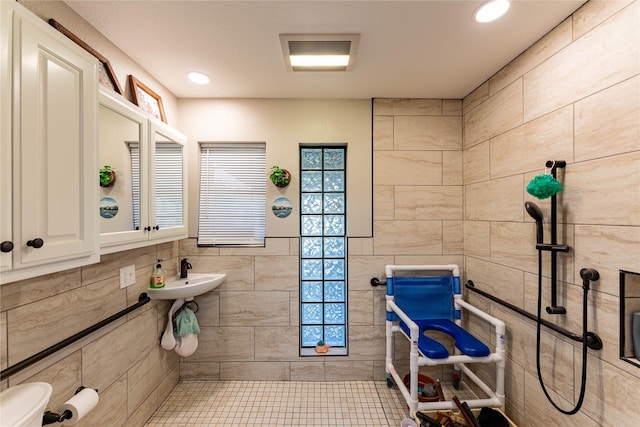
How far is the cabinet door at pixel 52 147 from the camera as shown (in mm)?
910

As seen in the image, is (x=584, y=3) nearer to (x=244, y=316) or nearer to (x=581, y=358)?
(x=581, y=358)

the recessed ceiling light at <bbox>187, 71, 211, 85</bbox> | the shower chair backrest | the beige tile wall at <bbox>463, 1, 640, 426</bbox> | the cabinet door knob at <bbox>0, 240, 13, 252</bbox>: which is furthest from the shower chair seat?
the recessed ceiling light at <bbox>187, 71, 211, 85</bbox>

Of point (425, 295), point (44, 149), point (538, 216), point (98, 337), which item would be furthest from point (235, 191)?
point (538, 216)

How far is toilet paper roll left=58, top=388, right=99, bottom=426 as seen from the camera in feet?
3.93

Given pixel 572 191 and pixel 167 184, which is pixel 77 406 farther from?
pixel 572 191

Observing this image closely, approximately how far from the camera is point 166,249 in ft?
7.17

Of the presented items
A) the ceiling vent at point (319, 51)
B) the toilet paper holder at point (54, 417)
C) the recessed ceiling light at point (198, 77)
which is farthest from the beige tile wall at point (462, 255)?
the recessed ceiling light at point (198, 77)

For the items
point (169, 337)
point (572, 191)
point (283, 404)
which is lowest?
point (283, 404)

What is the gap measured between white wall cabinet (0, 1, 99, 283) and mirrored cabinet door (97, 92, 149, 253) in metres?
0.18

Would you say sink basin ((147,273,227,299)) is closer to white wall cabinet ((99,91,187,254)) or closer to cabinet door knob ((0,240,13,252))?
white wall cabinet ((99,91,187,254))

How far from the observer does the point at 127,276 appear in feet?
5.67

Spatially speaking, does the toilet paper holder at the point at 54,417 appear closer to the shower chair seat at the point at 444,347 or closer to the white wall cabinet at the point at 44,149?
the white wall cabinet at the point at 44,149

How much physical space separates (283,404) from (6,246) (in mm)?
1936

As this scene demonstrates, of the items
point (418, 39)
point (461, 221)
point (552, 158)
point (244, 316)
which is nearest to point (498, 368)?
point (461, 221)
